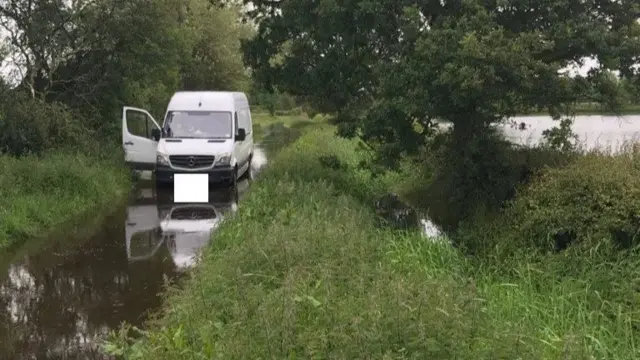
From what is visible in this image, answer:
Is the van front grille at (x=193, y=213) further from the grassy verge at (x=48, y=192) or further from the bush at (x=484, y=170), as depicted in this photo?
the bush at (x=484, y=170)

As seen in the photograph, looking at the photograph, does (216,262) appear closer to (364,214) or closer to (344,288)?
(344,288)

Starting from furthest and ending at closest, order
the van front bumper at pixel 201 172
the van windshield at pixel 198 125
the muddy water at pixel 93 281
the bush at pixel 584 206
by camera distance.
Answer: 1. the van windshield at pixel 198 125
2. the van front bumper at pixel 201 172
3. the bush at pixel 584 206
4. the muddy water at pixel 93 281

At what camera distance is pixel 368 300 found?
4.43 metres

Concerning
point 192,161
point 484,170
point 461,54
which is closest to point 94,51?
point 192,161

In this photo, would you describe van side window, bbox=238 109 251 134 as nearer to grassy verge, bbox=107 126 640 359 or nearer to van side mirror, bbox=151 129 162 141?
van side mirror, bbox=151 129 162 141

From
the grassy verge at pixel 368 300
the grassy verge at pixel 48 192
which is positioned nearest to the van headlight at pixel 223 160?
the grassy verge at pixel 48 192

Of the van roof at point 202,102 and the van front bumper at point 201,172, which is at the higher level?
the van roof at point 202,102

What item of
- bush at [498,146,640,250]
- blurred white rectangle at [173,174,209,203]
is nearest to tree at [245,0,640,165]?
bush at [498,146,640,250]

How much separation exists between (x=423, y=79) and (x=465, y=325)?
558 cm

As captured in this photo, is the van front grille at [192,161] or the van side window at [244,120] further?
the van side window at [244,120]

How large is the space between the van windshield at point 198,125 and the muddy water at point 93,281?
3229 mm

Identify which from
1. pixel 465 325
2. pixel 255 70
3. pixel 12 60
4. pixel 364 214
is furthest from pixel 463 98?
pixel 12 60

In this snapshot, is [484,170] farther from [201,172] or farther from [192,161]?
[192,161]

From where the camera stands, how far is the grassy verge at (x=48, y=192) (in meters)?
9.95
